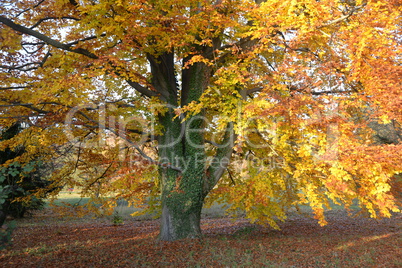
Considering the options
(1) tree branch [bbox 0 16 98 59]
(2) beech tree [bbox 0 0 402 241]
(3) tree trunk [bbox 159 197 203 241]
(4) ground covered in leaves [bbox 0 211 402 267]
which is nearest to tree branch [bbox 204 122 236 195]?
(2) beech tree [bbox 0 0 402 241]

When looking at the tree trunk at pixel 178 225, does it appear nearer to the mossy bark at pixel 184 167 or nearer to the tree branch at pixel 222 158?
the mossy bark at pixel 184 167

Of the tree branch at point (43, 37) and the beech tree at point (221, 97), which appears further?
the tree branch at point (43, 37)

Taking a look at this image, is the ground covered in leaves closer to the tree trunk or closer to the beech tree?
the tree trunk

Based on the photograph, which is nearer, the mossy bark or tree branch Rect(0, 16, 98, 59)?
tree branch Rect(0, 16, 98, 59)

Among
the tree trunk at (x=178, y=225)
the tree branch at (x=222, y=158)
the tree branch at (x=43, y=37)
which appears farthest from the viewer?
the tree branch at (x=222, y=158)

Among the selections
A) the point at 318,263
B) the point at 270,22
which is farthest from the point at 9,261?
the point at 270,22

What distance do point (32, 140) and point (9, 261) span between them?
3771mm

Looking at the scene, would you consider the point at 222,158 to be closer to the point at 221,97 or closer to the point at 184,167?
the point at 184,167

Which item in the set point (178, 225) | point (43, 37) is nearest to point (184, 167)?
point (178, 225)

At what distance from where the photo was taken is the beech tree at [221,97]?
657cm

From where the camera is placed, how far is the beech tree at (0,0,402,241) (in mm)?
6570

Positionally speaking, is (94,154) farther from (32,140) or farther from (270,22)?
(270,22)

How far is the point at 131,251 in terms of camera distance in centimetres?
766

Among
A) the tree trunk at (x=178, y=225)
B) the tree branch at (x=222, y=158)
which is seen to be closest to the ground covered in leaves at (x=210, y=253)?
the tree trunk at (x=178, y=225)
